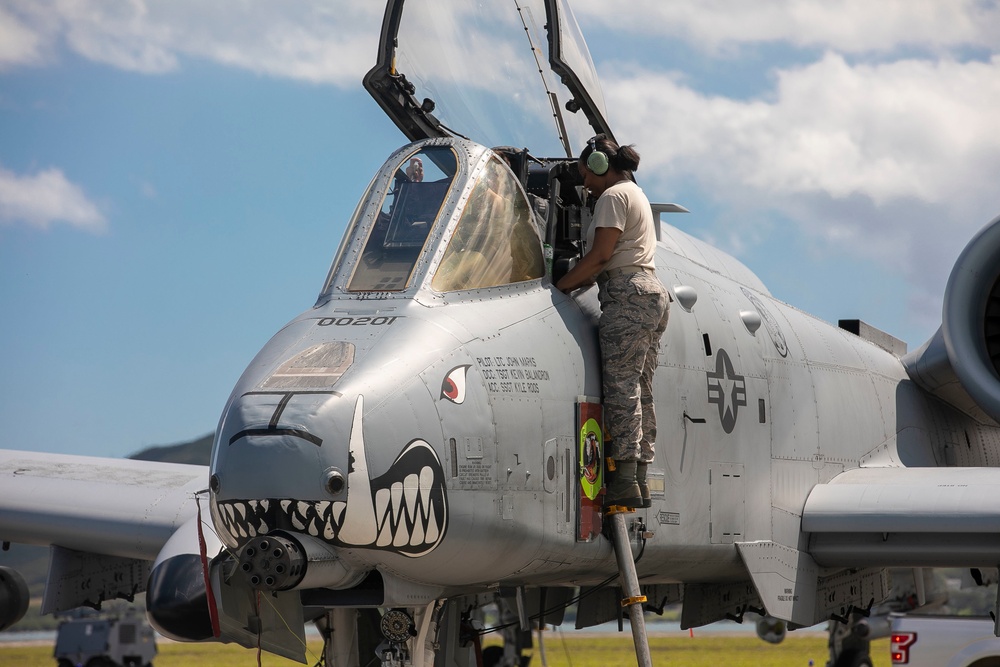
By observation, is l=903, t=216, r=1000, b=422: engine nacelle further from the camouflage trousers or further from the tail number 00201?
the tail number 00201

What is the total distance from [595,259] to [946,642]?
23.9ft

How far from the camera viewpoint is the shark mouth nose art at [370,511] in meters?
5.19

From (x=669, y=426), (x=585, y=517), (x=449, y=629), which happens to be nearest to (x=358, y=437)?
(x=585, y=517)

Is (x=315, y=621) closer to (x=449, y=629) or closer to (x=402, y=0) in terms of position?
(x=449, y=629)

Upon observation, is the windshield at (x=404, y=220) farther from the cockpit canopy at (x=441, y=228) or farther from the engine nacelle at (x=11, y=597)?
the engine nacelle at (x=11, y=597)

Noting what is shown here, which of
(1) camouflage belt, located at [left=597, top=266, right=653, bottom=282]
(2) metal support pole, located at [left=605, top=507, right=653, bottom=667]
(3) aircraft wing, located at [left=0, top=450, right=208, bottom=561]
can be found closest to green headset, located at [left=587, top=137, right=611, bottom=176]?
(1) camouflage belt, located at [left=597, top=266, right=653, bottom=282]

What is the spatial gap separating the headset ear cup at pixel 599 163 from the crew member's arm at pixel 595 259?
0.38 metres

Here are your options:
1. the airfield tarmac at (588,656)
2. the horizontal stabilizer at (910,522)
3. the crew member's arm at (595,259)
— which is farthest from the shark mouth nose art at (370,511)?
the airfield tarmac at (588,656)

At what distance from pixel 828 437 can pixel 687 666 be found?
15.8 meters

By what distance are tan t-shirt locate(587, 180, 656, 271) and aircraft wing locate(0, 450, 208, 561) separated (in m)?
3.83

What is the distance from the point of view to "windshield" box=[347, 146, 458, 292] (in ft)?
21.0

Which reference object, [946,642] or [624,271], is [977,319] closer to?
[946,642]

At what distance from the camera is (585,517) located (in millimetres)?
6418

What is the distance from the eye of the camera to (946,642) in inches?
472
